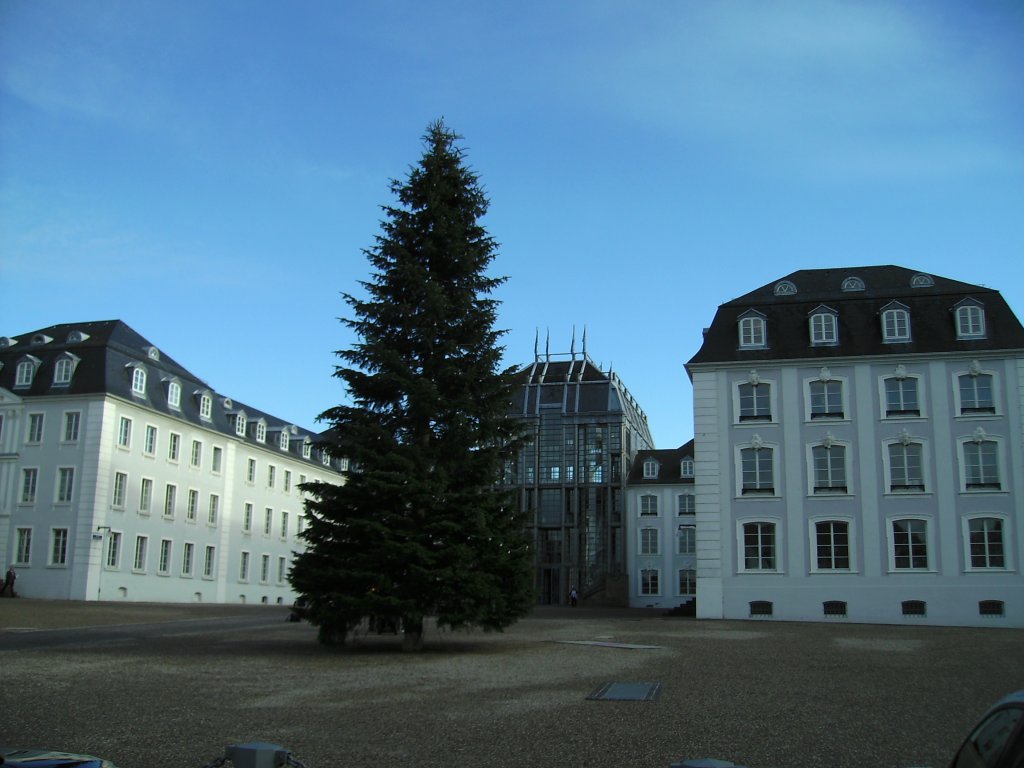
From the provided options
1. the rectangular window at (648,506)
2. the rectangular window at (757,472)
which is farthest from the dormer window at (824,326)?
the rectangular window at (648,506)

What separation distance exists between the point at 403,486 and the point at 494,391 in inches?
124

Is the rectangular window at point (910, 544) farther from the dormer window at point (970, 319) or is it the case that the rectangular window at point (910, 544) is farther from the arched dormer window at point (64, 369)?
the arched dormer window at point (64, 369)

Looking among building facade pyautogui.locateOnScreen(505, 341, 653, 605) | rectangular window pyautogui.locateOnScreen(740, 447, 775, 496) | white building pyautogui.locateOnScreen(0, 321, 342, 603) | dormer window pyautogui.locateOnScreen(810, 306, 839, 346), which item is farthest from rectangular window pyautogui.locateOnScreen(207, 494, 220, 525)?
dormer window pyautogui.locateOnScreen(810, 306, 839, 346)

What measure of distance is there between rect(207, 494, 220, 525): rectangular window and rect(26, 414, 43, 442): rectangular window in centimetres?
1094

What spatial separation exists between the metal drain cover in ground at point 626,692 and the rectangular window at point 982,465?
24.5 meters

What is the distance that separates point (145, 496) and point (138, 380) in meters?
5.84

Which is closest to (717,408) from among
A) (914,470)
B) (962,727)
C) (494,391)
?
(914,470)

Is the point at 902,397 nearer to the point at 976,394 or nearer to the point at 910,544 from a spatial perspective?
the point at 976,394

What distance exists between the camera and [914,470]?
34.1 metres

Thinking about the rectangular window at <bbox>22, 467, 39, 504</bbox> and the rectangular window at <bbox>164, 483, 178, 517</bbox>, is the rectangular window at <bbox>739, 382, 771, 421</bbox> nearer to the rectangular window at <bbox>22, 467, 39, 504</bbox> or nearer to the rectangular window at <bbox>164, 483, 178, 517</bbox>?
the rectangular window at <bbox>164, 483, 178, 517</bbox>

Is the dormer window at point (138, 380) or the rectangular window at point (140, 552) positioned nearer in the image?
the rectangular window at point (140, 552)

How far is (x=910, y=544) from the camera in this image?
111 feet

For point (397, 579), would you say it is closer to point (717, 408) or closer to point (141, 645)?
point (141, 645)

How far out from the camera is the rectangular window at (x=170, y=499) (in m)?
50.4
